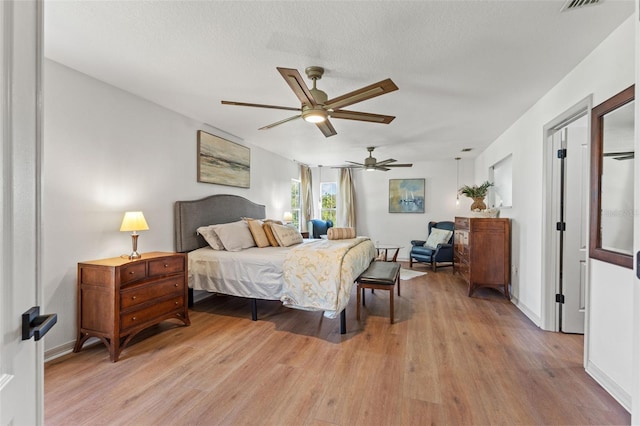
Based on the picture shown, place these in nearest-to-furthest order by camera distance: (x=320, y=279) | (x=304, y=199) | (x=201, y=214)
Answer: (x=320, y=279) < (x=201, y=214) < (x=304, y=199)

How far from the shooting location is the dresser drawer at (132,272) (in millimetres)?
2449

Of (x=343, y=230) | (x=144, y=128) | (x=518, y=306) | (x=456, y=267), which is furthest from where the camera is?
(x=456, y=267)

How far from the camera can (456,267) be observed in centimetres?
554

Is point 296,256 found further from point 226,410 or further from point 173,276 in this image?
point 226,410

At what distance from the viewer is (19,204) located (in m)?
0.63

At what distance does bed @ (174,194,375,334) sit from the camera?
9.55 ft

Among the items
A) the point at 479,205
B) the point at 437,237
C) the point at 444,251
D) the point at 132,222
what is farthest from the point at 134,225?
the point at 437,237

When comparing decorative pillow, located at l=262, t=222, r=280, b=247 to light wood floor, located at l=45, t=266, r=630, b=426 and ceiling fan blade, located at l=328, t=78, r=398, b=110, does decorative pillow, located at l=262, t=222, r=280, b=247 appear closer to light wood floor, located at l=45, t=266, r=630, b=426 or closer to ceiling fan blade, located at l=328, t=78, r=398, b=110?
light wood floor, located at l=45, t=266, r=630, b=426

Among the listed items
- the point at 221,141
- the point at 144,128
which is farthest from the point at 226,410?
the point at 221,141

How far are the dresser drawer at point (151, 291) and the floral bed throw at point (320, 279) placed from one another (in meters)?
1.08

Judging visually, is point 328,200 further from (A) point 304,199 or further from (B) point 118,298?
(B) point 118,298

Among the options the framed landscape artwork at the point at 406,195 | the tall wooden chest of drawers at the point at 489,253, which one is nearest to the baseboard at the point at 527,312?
the tall wooden chest of drawers at the point at 489,253

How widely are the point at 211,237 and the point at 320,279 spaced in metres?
1.66

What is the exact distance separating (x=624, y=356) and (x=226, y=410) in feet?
8.50
